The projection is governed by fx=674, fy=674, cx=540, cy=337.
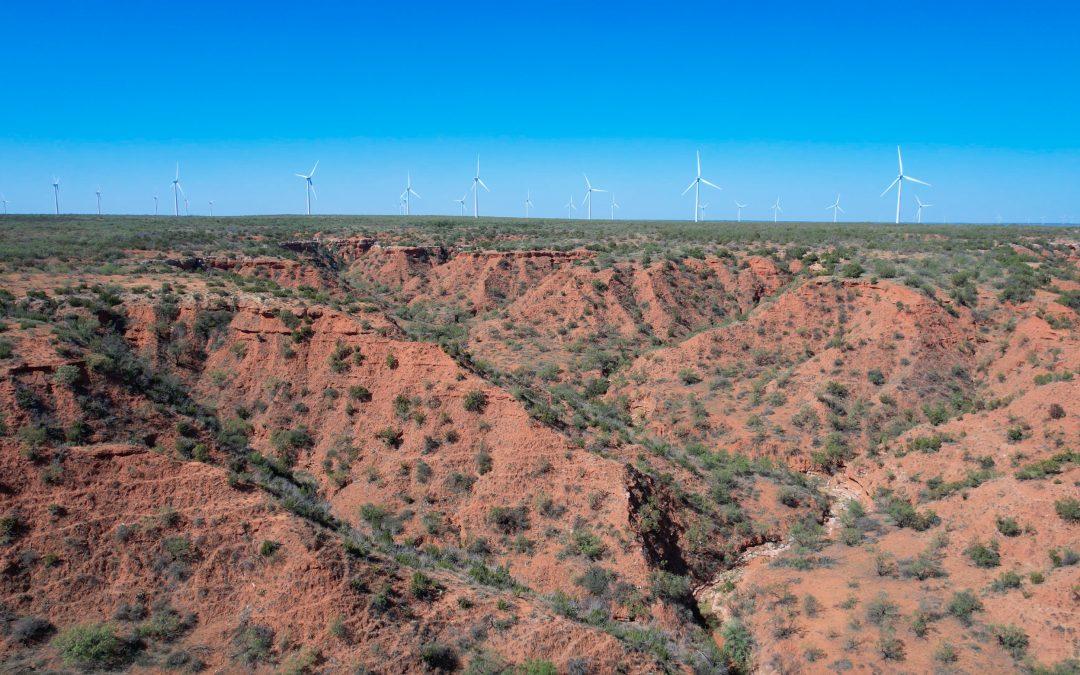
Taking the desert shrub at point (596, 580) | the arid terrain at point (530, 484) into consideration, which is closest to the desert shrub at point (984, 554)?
the arid terrain at point (530, 484)

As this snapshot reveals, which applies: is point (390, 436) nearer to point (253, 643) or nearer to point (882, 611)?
point (253, 643)

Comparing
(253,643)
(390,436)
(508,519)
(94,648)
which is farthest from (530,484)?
(94,648)

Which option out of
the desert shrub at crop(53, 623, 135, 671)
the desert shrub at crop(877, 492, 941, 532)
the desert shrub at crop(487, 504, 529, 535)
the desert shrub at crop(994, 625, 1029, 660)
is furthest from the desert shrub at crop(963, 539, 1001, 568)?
the desert shrub at crop(53, 623, 135, 671)

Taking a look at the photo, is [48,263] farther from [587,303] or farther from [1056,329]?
[1056,329]

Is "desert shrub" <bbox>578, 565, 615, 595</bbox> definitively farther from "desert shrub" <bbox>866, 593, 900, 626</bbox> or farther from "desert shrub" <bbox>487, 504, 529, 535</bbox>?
"desert shrub" <bbox>866, 593, 900, 626</bbox>

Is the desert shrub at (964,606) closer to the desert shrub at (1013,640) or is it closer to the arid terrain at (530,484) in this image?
the arid terrain at (530,484)

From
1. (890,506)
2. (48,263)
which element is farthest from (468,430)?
(48,263)

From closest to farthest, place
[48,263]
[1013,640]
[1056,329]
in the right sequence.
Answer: [1013,640]
[1056,329]
[48,263]
